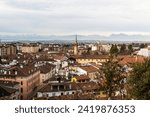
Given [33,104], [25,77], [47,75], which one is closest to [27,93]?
[25,77]

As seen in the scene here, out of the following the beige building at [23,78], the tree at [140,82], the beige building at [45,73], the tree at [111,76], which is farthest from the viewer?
the beige building at [45,73]

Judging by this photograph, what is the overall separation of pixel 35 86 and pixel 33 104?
27328mm

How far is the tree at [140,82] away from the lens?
10562 millimetres

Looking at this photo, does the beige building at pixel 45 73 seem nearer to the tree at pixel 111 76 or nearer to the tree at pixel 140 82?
the tree at pixel 111 76

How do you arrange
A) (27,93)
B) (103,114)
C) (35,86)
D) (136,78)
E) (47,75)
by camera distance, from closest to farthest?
(103,114) → (136,78) → (27,93) → (35,86) → (47,75)

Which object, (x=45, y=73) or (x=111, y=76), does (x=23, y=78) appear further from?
(x=111, y=76)

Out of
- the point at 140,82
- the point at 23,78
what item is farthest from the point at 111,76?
the point at 23,78

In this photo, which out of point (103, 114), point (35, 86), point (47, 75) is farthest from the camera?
point (47, 75)

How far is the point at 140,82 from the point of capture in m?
10.9

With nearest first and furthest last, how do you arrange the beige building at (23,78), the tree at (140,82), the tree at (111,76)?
the tree at (140,82) → the tree at (111,76) → the beige building at (23,78)

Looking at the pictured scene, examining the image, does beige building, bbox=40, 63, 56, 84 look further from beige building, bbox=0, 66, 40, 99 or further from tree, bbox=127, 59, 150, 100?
tree, bbox=127, 59, 150, 100

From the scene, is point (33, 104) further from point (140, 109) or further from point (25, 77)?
point (25, 77)

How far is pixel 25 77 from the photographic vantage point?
86.2 ft

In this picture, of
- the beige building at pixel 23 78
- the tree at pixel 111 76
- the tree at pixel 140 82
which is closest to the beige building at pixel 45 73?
the beige building at pixel 23 78
